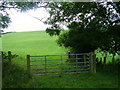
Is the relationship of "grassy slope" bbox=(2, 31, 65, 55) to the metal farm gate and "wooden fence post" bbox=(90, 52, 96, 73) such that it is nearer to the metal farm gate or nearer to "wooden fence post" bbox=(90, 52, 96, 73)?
the metal farm gate

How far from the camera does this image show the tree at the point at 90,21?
6.81 m

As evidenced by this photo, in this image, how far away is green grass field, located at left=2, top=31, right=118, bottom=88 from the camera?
508 centimetres

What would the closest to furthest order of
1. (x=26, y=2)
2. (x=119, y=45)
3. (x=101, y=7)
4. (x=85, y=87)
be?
(x=85, y=87)
(x=26, y=2)
(x=101, y=7)
(x=119, y=45)

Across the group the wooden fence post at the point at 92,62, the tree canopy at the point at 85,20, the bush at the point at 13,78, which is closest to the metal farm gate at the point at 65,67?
the wooden fence post at the point at 92,62

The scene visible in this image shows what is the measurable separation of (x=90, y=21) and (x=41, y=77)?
11.2 feet

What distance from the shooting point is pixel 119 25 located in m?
7.01

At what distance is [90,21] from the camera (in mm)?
7117

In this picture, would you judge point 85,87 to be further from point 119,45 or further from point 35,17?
point 35,17

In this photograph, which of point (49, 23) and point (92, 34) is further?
point (49, 23)

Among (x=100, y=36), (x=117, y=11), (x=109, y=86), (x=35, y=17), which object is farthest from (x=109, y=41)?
(x=35, y=17)

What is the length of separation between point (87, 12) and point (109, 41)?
67.9 inches

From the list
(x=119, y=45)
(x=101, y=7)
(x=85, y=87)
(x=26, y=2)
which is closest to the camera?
(x=85, y=87)

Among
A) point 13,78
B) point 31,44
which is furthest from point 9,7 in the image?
point 31,44

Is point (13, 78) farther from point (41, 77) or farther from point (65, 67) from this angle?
point (65, 67)
